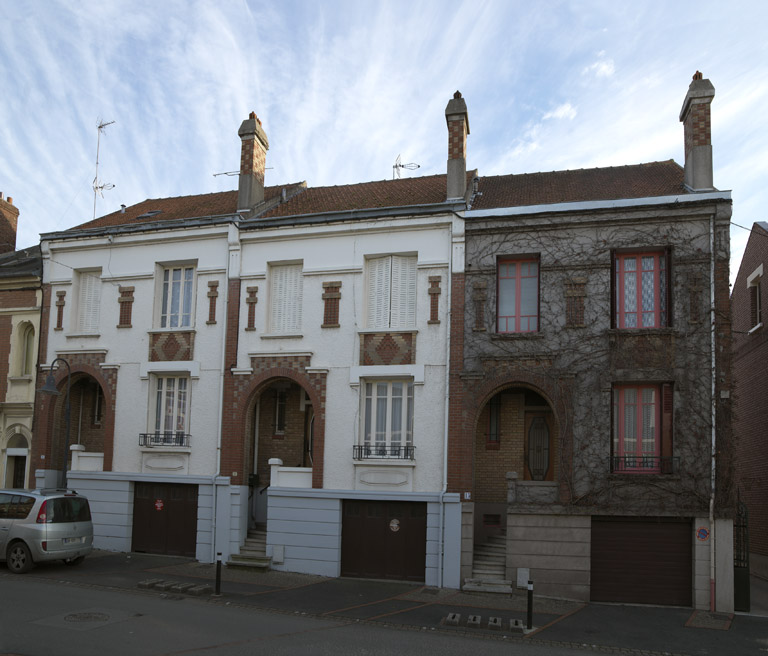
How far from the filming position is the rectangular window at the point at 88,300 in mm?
21391

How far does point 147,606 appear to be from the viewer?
1382 cm

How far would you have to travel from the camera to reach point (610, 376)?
665 inches

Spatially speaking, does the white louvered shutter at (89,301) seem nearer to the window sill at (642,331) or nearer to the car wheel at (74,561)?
the car wheel at (74,561)

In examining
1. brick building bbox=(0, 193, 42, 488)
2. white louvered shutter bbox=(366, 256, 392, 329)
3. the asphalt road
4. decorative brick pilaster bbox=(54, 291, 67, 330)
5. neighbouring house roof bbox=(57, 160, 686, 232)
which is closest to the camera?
the asphalt road

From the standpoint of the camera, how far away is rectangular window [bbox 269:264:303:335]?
19547 mm

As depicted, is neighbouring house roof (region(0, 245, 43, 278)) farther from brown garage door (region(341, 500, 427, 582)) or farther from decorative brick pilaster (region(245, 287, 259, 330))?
brown garage door (region(341, 500, 427, 582))

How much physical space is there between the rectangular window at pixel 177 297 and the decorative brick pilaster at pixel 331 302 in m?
3.98

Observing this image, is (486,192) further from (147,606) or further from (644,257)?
(147,606)

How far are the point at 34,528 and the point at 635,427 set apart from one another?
1318cm

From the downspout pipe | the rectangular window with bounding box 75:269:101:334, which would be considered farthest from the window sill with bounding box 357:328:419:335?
the rectangular window with bounding box 75:269:101:334

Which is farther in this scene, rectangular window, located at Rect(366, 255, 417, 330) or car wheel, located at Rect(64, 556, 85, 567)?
rectangular window, located at Rect(366, 255, 417, 330)

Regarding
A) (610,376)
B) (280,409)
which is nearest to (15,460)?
(280,409)

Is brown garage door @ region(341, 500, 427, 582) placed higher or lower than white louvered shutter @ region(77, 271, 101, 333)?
lower

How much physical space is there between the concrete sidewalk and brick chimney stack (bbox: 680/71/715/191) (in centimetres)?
928
